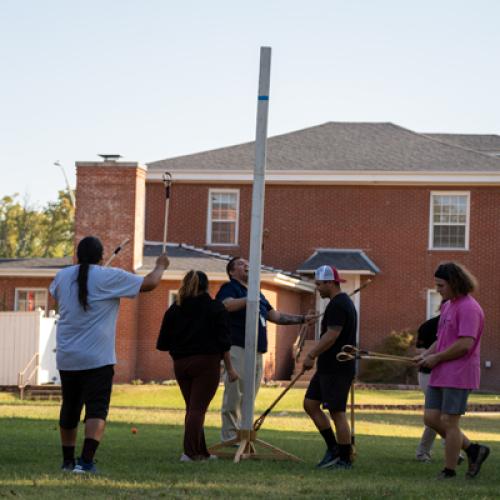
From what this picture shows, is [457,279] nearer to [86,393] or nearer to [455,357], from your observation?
[455,357]

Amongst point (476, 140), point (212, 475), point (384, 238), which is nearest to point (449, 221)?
point (384, 238)

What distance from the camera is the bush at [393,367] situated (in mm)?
35719

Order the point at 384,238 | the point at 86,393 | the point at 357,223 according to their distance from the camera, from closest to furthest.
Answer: the point at 86,393, the point at 384,238, the point at 357,223

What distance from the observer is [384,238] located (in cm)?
3781

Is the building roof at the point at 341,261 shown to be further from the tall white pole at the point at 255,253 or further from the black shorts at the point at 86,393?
the black shorts at the point at 86,393

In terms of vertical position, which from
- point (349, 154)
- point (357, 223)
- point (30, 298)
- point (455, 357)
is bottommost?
point (30, 298)

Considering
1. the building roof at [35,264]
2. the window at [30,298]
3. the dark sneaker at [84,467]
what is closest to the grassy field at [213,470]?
the dark sneaker at [84,467]

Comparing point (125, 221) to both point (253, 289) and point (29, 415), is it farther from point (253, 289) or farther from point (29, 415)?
point (253, 289)

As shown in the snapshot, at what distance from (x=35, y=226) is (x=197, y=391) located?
4753 cm

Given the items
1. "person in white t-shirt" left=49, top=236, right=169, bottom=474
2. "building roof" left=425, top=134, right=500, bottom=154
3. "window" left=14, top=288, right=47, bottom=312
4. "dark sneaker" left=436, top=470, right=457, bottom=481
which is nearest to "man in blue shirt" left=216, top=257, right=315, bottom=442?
"person in white t-shirt" left=49, top=236, right=169, bottom=474

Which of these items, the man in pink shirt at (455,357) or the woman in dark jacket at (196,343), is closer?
the man in pink shirt at (455,357)

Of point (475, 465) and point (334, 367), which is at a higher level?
point (334, 367)

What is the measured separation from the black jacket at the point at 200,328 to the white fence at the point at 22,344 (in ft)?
60.6

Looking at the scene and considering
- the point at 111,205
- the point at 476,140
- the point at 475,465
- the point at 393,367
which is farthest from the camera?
the point at 476,140
